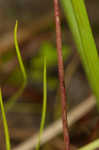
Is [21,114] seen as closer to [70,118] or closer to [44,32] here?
[70,118]

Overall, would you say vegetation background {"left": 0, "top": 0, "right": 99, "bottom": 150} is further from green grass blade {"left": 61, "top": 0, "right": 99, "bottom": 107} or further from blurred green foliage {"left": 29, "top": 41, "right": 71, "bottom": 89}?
green grass blade {"left": 61, "top": 0, "right": 99, "bottom": 107}

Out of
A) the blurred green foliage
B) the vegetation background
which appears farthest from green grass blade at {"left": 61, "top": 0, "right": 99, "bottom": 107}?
the blurred green foliage

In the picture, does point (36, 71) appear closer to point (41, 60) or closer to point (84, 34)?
point (41, 60)

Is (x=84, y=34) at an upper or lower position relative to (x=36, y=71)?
upper

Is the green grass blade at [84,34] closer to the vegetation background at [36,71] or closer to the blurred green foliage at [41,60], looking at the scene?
the vegetation background at [36,71]

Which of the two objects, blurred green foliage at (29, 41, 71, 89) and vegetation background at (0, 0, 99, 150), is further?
blurred green foliage at (29, 41, 71, 89)

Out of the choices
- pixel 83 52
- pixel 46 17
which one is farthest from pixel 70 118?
pixel 46 17

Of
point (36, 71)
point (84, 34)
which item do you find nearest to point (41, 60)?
point (36, 71)

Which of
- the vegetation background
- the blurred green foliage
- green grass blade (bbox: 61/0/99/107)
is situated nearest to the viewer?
green grass blade (bbox: 61/0/99/107)
